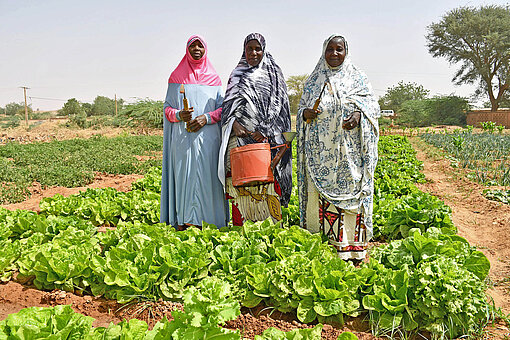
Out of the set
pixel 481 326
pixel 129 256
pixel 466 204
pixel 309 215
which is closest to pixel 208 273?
pixel 129 256

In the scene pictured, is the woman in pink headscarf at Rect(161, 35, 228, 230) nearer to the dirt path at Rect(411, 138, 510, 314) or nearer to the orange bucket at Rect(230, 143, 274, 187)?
the orange bucket at Rect(230, 143, 274, 187)

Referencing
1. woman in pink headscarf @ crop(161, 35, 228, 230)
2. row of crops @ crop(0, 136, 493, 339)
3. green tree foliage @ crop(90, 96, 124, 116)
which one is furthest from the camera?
green tree foliage @ crop(90, 96, 124, 116)

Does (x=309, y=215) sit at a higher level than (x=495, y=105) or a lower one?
lower

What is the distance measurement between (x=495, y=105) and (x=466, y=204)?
29857 millimetres

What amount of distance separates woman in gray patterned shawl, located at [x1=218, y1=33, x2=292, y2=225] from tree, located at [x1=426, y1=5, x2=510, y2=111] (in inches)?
1296

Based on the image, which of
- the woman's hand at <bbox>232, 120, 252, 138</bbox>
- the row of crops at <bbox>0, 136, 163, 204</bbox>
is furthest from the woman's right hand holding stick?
the row of crops at <bbox>0, 136, 163, 204</bbox>

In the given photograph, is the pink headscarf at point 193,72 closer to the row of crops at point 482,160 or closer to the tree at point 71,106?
the row of crops at point 482,160

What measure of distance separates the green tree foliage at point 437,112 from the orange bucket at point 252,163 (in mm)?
29855

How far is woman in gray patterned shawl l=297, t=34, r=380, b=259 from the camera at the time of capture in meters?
3.48

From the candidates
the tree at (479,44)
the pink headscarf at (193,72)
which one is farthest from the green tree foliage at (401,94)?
the pink headscarf at (193,72)

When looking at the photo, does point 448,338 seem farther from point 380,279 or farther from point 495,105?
point 495,105

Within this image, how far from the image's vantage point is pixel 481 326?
8.46 feet

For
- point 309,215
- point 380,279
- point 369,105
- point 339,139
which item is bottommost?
point 380,279

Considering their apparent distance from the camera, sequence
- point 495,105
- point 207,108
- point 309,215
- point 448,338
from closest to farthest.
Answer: point 448,338, point 309,215, point 207,108, point 495,105
